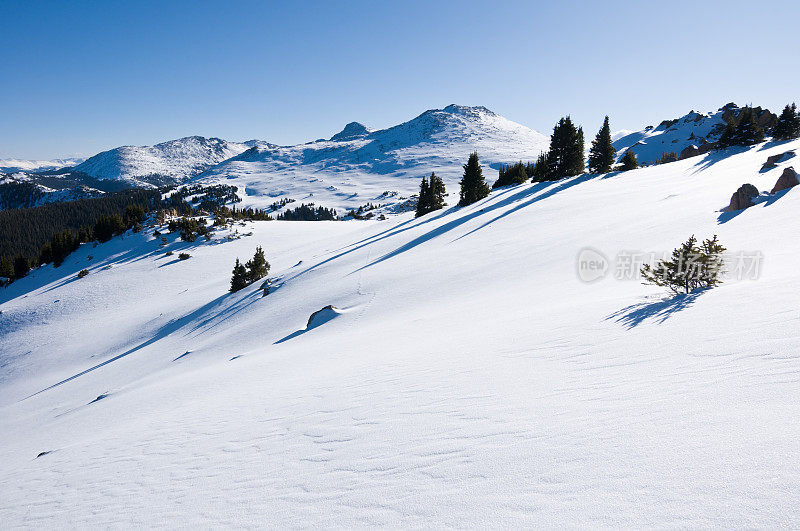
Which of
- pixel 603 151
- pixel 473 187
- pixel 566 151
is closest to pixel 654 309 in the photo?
pixel 603 151

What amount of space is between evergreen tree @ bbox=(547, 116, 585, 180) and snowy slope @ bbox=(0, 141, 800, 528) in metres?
26.9

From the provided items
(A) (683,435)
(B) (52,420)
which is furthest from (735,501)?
(B) (52,420)

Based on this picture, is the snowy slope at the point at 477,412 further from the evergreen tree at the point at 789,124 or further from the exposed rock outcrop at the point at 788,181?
the evergreen tree at the point at 789,124

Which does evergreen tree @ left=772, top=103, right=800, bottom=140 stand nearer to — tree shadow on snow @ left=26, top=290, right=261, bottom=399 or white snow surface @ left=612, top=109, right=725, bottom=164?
tree shadow on snow @ left=26, top=290, right=261, bottom=399

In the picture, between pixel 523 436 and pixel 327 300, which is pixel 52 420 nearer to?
pixel 327 300

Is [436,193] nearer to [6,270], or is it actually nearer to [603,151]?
[603,151]

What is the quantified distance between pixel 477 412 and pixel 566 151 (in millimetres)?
44994

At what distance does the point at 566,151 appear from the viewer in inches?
1658

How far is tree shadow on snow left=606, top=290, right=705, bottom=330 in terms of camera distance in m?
6.76

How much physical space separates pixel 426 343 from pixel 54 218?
8808 inches

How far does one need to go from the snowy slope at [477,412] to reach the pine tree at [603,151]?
24.3m

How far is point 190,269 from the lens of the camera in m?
46.6

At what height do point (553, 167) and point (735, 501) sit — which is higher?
point (553, 167)

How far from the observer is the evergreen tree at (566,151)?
136ft
